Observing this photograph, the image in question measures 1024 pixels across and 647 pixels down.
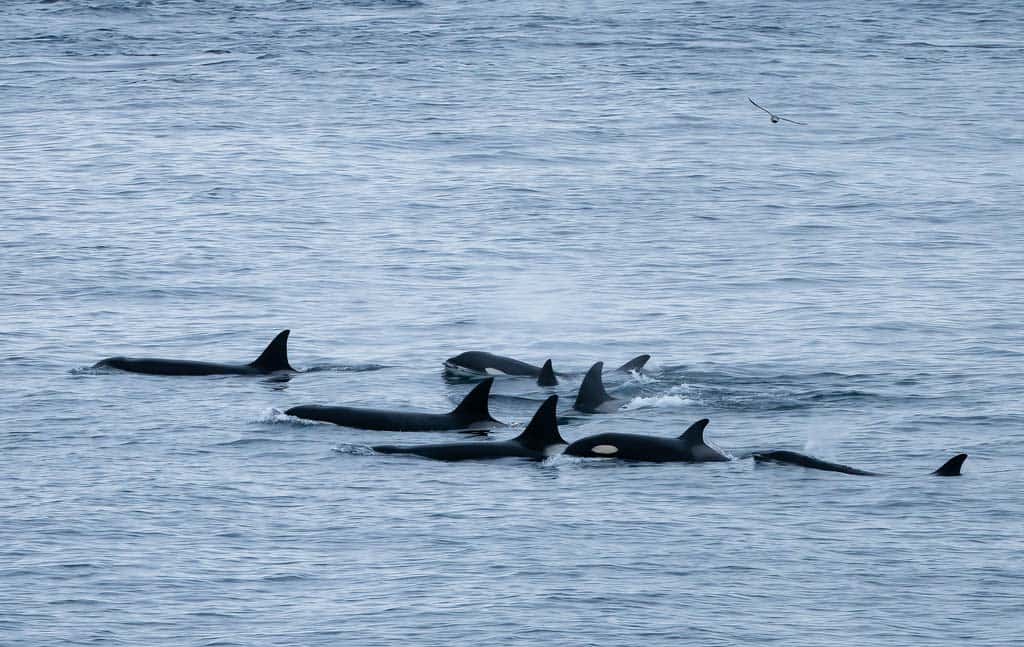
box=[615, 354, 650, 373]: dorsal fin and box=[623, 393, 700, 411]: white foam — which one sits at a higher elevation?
box=[615, 354, 650, 373]: dorsal fin

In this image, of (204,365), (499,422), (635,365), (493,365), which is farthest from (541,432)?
(204,365)

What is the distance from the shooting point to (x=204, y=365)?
28.3m

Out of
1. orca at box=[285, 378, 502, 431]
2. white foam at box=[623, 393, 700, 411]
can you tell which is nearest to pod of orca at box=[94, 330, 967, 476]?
orca at box=[285, 378, 502, 431]

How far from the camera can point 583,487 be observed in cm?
2200

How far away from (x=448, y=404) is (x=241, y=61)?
140 ft

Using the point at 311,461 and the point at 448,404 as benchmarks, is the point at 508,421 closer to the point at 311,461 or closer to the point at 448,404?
the point at 448,404

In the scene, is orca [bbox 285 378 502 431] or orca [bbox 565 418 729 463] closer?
orca [bbox 565 418 729 463]

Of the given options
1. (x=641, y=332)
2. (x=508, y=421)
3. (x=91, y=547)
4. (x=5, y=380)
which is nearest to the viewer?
(x=91, y=547)

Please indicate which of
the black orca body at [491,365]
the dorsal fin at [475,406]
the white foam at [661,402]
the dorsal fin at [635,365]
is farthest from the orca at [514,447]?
the black orca body at [491,365]

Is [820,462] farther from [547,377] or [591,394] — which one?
[547,377]

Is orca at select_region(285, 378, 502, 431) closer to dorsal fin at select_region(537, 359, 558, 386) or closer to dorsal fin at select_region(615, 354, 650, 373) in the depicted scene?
dorsal fin at select_region(537, 359, 558, 386)

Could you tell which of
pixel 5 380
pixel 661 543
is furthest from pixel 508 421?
pixel 5 380

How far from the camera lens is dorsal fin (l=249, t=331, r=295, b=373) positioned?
28.3 m

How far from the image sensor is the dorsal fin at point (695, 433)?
2280cm
